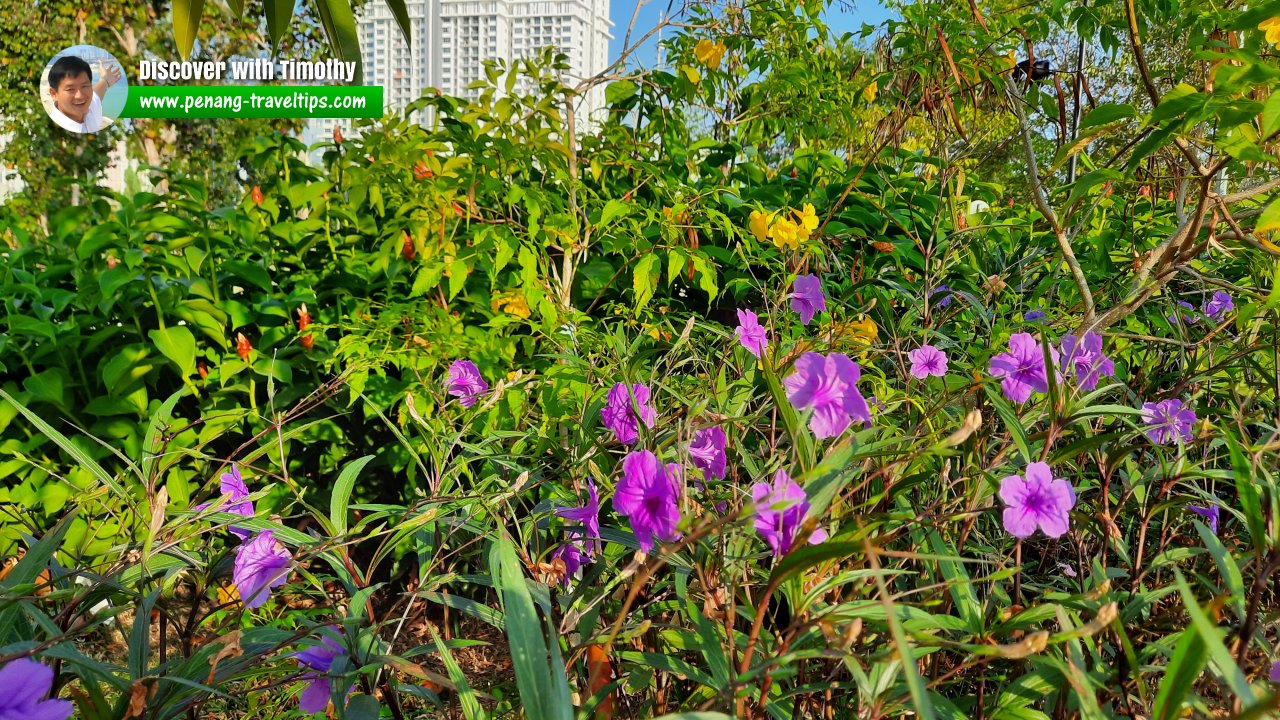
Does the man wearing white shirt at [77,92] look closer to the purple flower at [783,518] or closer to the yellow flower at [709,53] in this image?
the yellow flower at [709,53]

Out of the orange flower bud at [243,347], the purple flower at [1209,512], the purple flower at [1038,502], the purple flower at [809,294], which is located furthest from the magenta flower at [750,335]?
the orange flower bud at [243,347]

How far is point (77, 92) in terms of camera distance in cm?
951

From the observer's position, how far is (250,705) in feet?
3.55

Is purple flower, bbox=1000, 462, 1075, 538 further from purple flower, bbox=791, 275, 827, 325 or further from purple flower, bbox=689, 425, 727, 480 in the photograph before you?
purple flower, bbox=791, 275, 827, 325

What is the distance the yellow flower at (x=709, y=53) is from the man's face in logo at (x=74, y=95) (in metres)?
9.67

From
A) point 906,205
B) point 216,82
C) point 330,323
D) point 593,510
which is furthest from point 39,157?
point 593,510

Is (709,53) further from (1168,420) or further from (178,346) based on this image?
(1168,420)

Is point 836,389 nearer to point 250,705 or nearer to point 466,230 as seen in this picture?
point 250,705

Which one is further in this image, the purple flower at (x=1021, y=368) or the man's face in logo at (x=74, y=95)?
the man's face in logo at (x=74, y=95)

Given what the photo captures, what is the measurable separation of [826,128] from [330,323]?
5.76ft

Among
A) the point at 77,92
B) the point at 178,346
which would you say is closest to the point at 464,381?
the point at 178,346

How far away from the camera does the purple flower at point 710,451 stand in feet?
3.01

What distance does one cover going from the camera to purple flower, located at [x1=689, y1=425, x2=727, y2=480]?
3.01 feet

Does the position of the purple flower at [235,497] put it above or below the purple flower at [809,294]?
below
